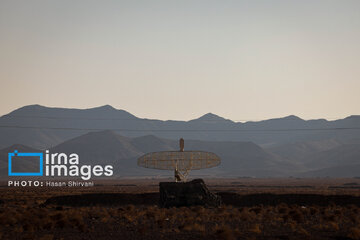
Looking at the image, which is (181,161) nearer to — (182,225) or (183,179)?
(183,179)

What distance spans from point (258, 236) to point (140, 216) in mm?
12224

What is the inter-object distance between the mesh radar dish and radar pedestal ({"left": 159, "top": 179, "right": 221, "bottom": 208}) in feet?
5.10

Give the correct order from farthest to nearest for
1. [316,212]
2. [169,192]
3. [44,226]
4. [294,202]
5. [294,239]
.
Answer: [294,202], [169,192], [316,212], [44,226], [294,239]

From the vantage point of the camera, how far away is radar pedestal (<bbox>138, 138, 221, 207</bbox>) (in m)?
45.2

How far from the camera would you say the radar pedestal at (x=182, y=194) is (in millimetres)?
45031

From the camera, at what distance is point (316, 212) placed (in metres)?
41.0

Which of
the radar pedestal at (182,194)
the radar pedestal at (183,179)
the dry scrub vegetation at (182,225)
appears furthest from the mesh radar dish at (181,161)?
the dry scrub vegetation at (182,225)

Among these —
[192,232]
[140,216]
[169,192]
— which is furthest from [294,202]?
[192,232]

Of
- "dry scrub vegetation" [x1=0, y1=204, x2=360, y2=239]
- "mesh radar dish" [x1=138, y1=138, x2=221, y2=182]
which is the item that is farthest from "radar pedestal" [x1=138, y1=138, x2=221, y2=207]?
"dry scrub vegetation" [x1=0, y1=204, x2=360, y2=239]

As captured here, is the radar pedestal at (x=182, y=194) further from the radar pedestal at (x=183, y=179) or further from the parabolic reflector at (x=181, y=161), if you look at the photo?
the parabolic reflector at (x=181, y=161)

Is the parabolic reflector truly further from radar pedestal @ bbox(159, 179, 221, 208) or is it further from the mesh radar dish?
radar pedestal @ bbox(159, 179, 221, 208)

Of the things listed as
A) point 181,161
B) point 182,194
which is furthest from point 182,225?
point 181,161

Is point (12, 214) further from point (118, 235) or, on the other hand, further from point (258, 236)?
point (258, 236)

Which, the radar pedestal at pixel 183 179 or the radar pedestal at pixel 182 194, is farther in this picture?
the radar pedestal at pixel 183 179
